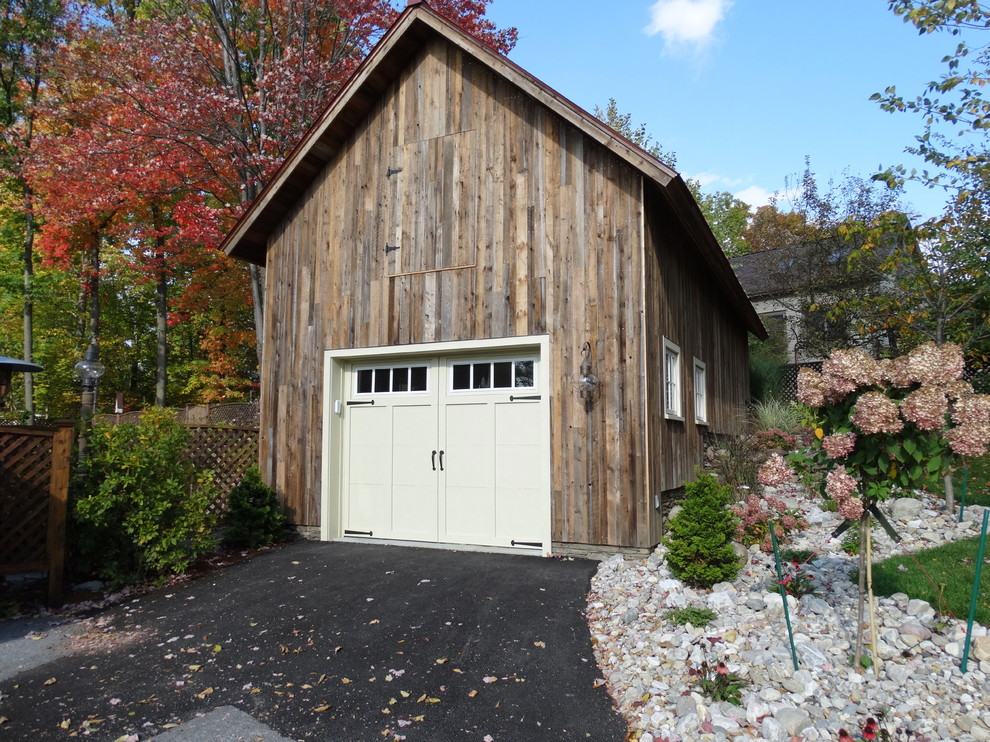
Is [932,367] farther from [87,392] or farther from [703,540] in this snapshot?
[87,392]

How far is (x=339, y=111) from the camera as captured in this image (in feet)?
25.8

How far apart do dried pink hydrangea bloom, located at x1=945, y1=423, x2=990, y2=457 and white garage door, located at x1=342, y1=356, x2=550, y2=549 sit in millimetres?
3920

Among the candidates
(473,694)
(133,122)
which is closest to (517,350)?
(473,694)

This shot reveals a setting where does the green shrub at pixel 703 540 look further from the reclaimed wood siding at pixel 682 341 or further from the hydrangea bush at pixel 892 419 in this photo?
the hydrangea bush at pixel 892 419

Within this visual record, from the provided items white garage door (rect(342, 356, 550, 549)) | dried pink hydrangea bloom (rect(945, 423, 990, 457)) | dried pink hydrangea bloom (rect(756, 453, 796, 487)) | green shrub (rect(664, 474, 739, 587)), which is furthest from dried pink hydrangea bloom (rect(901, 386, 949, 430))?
white garage door (rect(342, 356, 550, 549))

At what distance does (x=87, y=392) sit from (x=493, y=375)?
1053 cm

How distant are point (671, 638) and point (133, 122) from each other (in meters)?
13.2

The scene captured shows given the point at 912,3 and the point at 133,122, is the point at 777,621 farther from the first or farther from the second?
the point at 133,122

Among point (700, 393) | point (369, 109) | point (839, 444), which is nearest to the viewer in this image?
point (839, 444)

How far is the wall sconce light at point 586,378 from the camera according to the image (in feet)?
21.5

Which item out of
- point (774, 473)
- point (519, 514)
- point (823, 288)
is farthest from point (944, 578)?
point (823, 288)

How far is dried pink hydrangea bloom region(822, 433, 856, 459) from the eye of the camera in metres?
3.48

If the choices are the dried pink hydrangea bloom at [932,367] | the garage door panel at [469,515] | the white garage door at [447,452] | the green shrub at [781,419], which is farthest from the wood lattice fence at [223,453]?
the green shrub at [781,419]

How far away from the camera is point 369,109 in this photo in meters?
8.22
